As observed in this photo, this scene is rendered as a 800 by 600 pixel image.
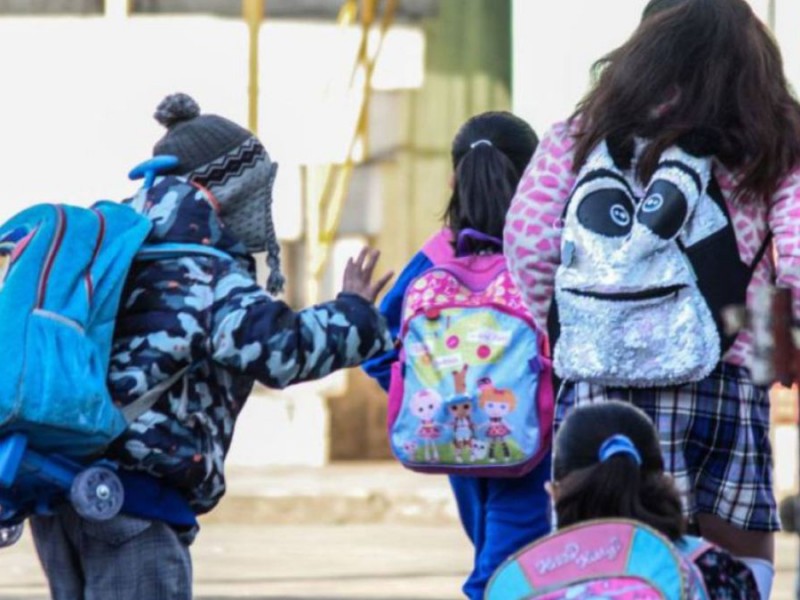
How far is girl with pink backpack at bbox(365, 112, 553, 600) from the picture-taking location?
656cm

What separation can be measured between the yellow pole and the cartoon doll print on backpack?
7.51 m

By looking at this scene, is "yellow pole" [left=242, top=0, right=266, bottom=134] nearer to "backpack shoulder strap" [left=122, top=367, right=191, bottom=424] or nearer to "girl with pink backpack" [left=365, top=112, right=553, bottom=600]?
"girl with pink backpack" [left=365, top=112, right=553, bottom=600]

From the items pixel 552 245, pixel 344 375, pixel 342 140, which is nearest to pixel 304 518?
pixel 344 375

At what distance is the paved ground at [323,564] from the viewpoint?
10.1m

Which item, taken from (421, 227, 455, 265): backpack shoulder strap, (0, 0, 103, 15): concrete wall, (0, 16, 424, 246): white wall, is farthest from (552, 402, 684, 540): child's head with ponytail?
(0, 0, 103, 15): concrete wall

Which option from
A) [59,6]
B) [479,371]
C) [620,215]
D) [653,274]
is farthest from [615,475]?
[59,6]

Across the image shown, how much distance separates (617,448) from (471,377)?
67.4 inches

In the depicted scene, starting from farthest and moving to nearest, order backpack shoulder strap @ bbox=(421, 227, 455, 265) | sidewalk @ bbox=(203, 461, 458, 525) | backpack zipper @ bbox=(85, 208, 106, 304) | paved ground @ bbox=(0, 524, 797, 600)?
1. sidewalk @ bbox=(203, 461, 458, 525)
2. paved ground @ bbox=(0, 524, 797, 600)
3. backpack shoulder strap @ bbox=(421, 227, 455, 265)
4. backpack zipper @ bbox=(85, 208, 106, 304)

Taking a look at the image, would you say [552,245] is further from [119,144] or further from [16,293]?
[119,144]

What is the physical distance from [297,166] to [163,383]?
7833mm

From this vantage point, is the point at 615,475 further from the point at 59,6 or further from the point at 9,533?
the point at 59,6

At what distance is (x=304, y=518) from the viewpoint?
12.6m

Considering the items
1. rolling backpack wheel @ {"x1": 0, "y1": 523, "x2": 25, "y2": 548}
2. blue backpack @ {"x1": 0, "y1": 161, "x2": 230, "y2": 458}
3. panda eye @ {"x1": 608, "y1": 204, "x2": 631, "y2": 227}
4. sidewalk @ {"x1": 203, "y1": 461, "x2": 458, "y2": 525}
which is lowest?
sidewalk @ {"x1": 203, "y1": 461, "x2": 458, "y2": 525}

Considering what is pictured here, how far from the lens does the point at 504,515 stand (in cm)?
670
